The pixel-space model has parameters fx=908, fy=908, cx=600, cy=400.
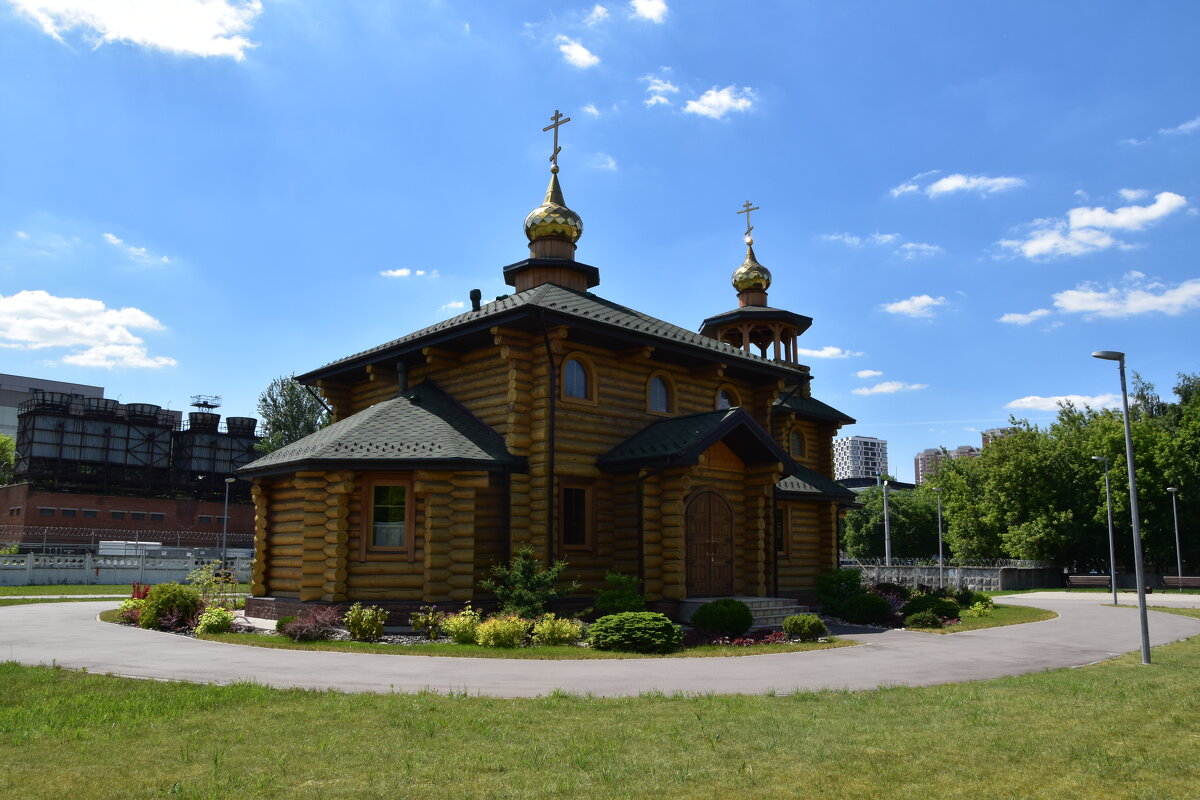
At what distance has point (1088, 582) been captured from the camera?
179 ft

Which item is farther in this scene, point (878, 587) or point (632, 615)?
point (878, 587)

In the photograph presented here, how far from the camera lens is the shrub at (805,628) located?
19.4 metres

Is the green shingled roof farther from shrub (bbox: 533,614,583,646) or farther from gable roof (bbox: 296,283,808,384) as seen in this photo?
shrub (bbox: 533,614,583,646)

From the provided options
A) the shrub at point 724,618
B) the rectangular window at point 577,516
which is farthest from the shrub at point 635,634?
the rectangular window at point 577,516

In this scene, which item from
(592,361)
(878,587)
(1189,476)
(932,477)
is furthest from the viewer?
(932,477)

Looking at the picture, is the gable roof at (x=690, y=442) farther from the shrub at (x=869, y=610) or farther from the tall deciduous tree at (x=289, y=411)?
the tall deciduous tree at (x=289, y=411)

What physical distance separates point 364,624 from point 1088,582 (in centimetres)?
5043

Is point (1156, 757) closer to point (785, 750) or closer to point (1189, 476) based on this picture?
point (785, 750)

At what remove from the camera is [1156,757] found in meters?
8.20

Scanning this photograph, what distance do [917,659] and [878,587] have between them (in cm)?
1459

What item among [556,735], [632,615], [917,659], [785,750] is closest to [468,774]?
[556,735]

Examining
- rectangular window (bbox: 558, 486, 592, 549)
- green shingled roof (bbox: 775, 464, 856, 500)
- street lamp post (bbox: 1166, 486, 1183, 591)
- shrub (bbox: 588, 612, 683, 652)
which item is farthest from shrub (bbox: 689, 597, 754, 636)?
street lamp post (bbox: 1166, 486, 1183, 591)

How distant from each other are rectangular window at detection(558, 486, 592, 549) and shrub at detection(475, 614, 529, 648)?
4.69 metres

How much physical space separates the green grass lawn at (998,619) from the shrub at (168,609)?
17.2 m
